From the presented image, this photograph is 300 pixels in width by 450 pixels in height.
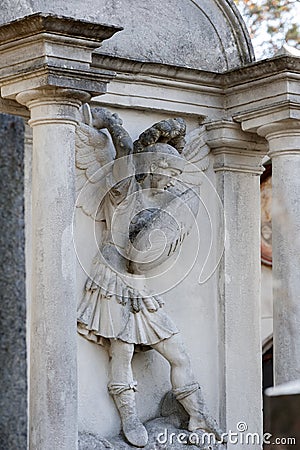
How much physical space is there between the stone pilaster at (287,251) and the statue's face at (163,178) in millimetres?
607

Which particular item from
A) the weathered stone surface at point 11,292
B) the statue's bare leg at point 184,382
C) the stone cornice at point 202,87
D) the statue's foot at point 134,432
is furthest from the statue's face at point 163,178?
the weathered stone surface at point 11,292

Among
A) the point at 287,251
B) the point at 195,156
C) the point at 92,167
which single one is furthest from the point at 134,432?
the point at 195,156

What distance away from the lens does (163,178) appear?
7.76 meters

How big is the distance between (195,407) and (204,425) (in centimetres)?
12

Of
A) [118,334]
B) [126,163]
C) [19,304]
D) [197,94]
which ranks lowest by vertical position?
[19,304]

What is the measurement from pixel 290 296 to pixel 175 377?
0.80m

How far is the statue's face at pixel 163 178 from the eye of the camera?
7730mm

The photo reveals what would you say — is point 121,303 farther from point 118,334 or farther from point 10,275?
point 10,275

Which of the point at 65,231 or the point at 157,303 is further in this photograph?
the point at 157,303

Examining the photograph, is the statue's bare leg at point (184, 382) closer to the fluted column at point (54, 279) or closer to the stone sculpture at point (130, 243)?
the stone sculpture at point (130, 243)

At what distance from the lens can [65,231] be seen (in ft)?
22.1

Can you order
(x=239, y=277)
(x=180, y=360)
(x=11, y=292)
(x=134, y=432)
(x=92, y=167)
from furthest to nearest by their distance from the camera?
(x=239, y=277), (x=180, y=360), (x=92, y=167), (x=134, y=432), (x=11, y=292)

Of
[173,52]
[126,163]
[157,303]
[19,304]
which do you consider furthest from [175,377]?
[19,304]

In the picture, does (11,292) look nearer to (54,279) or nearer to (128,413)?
(54,279)
